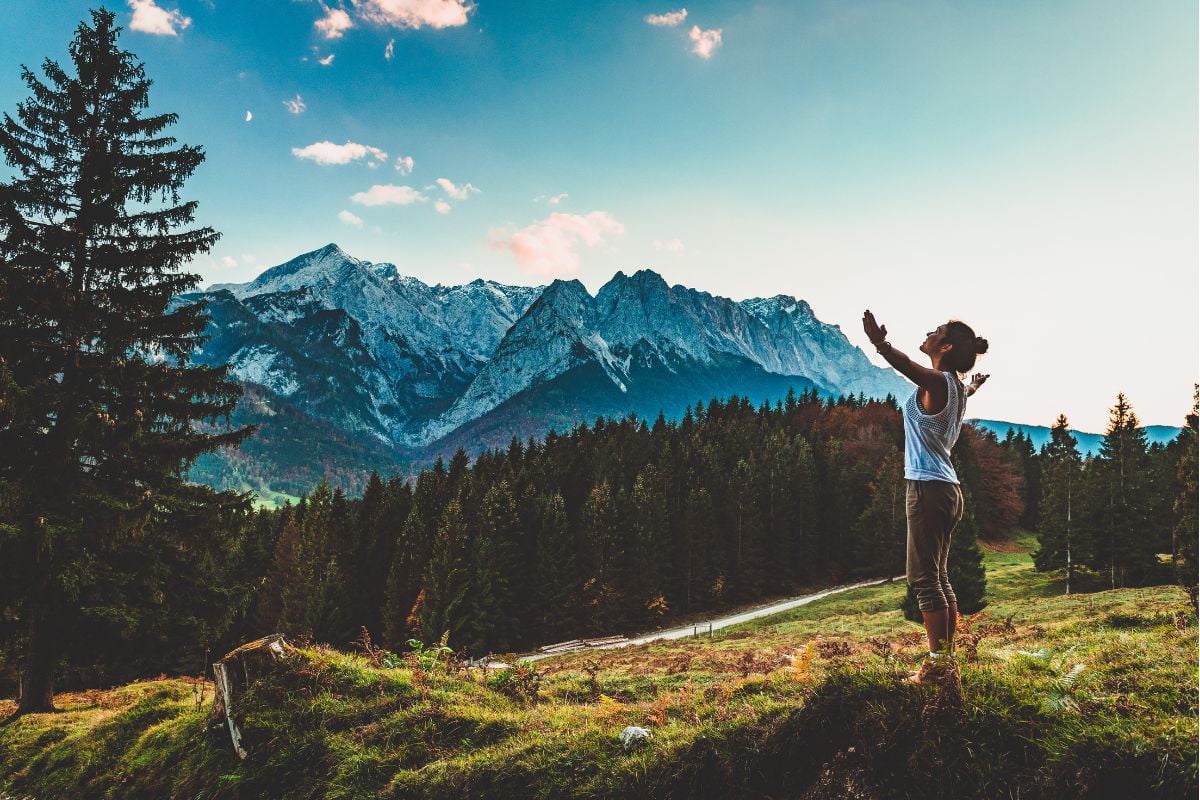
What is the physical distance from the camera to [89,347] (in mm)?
13086

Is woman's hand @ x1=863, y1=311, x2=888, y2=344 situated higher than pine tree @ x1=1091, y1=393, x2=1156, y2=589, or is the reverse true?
woman's hand @ x1=863, y1=311, x2=888, y2=344

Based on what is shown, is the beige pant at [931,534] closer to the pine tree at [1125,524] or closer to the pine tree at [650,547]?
the pine tree at [1125,524]

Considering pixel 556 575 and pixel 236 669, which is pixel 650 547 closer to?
pixel 556 575

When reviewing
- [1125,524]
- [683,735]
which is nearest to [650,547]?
[1125,524]

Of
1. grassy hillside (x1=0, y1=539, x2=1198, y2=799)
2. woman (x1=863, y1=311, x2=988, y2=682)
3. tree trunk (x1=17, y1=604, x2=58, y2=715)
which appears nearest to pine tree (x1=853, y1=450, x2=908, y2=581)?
grassy hillside (x1=0, y1=539, x2=1198, y2=799)

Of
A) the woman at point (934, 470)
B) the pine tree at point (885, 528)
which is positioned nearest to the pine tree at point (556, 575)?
the pine tree at point (885, 528)

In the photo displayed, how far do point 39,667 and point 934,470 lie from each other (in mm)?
18457

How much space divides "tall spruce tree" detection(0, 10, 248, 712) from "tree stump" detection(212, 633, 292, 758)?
21.7 feet

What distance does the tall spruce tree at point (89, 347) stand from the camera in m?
12.1

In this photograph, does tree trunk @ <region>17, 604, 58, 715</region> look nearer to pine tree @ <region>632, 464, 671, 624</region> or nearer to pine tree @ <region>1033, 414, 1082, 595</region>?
pine tree @ <region>632, 464, 671, 624</region>

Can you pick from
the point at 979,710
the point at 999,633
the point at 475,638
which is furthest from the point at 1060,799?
the point at 475,638

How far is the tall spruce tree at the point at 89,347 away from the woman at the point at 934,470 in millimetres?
14694

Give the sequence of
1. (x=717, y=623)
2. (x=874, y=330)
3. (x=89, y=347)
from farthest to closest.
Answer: (x=717, y=623) → (x=89, y=347) → (x=874, y=330)

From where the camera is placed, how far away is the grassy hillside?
346 centimetres
